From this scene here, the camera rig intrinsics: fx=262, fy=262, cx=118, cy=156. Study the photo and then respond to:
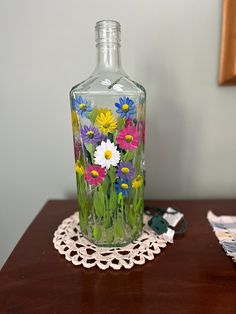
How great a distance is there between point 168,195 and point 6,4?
683mm

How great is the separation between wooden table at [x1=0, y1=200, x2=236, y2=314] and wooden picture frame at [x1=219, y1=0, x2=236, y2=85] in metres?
0.41

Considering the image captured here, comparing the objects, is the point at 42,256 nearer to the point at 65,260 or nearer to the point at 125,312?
the point at 65,260

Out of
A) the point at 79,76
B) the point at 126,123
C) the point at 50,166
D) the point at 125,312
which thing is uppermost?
the point at 79,76

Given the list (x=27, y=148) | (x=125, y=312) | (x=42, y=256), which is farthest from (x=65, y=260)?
(x=27, y=148)

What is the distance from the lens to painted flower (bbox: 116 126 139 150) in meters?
0.47

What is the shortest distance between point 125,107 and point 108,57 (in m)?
0.12

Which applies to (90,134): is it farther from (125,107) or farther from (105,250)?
(105,250)

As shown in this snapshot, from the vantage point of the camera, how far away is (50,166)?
0.78 m

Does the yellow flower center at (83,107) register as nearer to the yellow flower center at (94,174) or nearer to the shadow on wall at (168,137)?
the yellow flower center at (94,174)

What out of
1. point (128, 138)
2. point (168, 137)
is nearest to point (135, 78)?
point (168, 137)

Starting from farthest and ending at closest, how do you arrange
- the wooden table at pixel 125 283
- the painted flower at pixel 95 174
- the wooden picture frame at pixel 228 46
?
the wooden picture frame at pixel 228 46
the painted flower at pixel 95 174
the wooden table at pixel 125 283

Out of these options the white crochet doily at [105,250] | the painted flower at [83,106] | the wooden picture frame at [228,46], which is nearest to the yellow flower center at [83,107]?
the painted flower at [83,106]

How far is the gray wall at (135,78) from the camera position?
0.67 meters

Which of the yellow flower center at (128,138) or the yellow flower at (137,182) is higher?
the yellow flower center at (128,138)
